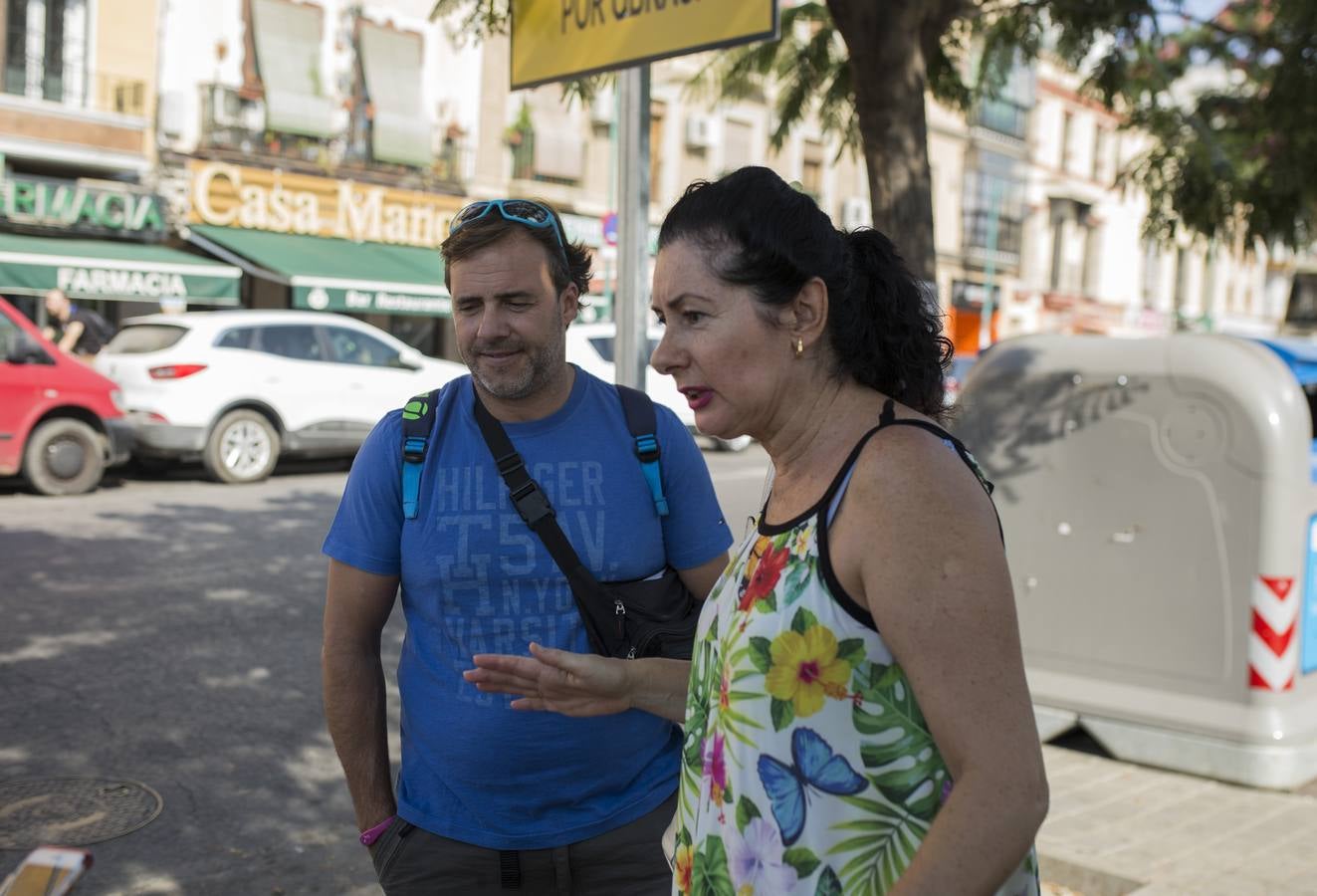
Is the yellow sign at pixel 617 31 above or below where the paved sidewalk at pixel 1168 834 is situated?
above

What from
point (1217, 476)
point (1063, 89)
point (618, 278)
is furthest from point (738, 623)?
point (1063, 89)

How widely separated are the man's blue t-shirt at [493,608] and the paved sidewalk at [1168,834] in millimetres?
2272

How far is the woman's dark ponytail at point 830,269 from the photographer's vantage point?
158 centimetres

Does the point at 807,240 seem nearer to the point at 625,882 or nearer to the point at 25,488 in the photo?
the point at 625,882

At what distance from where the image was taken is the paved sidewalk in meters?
4.00

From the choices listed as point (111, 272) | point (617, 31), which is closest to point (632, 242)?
point (617, 31)

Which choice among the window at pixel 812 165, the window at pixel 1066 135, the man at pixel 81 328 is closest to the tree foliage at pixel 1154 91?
the man at pixel 81 328

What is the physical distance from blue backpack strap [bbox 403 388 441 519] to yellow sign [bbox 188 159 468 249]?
18.2m

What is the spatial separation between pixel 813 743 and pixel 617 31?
7.48ft

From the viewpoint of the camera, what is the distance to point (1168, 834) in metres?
4.49

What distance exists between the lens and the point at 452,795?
2.23m

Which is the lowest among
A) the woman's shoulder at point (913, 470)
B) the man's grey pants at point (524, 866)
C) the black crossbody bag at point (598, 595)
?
the man's grey pants at point (524, 866)

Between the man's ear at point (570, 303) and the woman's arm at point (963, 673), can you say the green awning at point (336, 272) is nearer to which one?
the man's ear at point (570, 303)

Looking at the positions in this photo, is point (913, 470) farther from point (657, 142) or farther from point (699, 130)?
point (699, 130)
